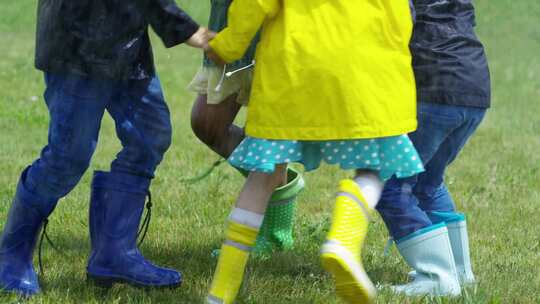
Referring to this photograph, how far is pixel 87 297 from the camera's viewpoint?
11.8 ft

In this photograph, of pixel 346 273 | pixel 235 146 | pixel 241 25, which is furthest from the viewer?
pixel 235 146

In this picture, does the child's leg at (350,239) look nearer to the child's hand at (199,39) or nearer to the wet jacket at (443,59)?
the wet jacket at (443,59)

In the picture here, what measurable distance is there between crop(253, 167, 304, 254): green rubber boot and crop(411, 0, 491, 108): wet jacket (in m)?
1.01

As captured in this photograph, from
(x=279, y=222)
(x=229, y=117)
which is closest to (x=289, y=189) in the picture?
(x=279, y=222)

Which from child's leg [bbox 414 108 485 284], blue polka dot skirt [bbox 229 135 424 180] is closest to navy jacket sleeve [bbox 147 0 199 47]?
blue polka dot skirt [bbox 229 135 424 180]

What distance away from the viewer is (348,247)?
3080 millimetres

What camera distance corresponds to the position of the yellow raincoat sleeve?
10.4 ft

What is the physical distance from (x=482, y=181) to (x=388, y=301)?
287 centimetres

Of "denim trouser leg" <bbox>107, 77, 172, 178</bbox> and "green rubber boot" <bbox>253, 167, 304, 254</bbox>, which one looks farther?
"green rubber boot" <bbox>253, 167, 304, 254</bbox>

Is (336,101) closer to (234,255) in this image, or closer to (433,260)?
(234,255)

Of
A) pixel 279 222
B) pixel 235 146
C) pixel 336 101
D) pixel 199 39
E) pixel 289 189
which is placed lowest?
pixel 279 222

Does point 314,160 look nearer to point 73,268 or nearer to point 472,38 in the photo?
point 472,38

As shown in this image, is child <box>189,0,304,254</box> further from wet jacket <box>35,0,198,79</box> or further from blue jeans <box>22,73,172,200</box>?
wet jacket <box>35,0,198,79</box>

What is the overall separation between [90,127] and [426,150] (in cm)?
126
